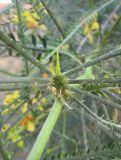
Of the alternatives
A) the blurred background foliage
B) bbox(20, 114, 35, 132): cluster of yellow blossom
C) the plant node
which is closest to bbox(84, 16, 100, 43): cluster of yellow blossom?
the blurred background foliage

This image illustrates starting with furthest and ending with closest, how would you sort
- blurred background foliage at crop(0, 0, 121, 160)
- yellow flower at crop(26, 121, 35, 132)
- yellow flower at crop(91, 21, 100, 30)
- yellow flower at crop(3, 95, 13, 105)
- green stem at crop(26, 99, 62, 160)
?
Answer: yellow flower at crop(91, 21, 100, 30), yellow flower at crop(26, 121, 35, 132), yellow flower at crop(3, 95, 13, 105), blurred background foliage at crop(0, 0, 121, 160), green stem at crop(26, 99, 62, 160)

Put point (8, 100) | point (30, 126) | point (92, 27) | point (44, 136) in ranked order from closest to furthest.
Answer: point (44, 136)
point (8, 100)
point (30, 126)
point (92, 27)

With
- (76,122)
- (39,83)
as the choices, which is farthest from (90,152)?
(76,122)

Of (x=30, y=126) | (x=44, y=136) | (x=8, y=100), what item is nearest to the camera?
(x=44, y=136)

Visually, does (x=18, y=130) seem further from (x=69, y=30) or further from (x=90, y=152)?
(x=90, y=152)

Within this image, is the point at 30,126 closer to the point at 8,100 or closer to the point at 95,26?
the point at 8,100

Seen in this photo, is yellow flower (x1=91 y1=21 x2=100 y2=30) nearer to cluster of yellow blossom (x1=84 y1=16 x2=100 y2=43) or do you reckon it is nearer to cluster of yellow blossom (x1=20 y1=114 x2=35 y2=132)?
cluster of yellow blossom (x1=84 y1=16 x2=100 y2=43)

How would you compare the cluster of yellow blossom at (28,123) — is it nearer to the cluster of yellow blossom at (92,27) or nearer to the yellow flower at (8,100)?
the yellow flower at (8,100)

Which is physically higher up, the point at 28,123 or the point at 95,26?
the point at 95,26

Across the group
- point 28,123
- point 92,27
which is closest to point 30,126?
point 28,123
